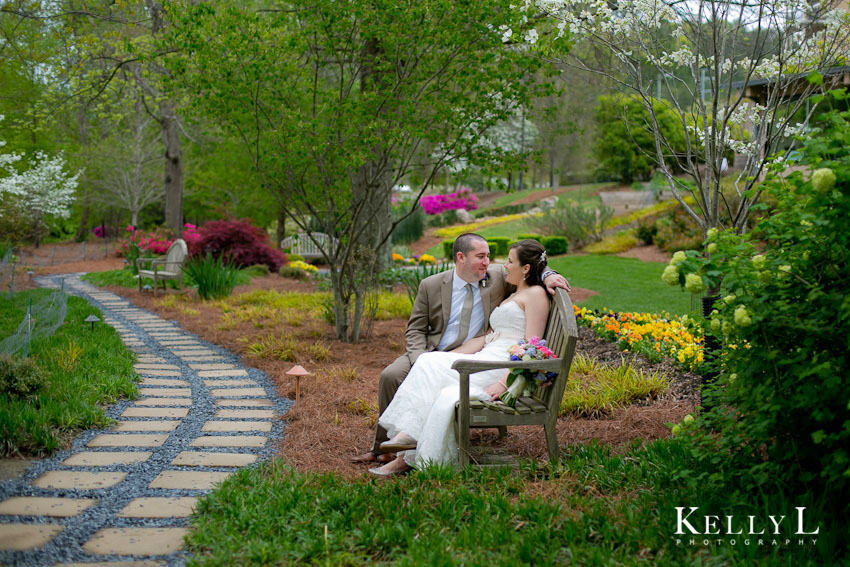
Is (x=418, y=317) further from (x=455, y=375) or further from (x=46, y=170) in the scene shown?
(x=46, y=170)

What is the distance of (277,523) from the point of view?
321 cm

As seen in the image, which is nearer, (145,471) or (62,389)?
(145,471)

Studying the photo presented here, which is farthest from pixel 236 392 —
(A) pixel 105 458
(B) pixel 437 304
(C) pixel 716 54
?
(C) pixel 716 54

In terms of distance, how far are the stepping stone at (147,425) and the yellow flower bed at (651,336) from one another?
4085 millimetres

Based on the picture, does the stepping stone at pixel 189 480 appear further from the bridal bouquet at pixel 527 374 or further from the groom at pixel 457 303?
the bridal bouquet at pixel 527 374

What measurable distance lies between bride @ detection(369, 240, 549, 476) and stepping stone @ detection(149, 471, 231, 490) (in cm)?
89

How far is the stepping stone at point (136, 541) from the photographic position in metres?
3.00

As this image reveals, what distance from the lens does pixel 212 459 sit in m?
4.25

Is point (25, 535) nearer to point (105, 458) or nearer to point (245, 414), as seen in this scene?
point (105, 458)

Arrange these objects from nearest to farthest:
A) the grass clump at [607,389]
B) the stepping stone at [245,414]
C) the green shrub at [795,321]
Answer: the green shrub at [795,321]
the grass clump at [607,389]
the stepping stone at [245,414]

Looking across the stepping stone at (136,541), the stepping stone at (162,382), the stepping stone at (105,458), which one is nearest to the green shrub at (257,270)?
the stepping stone at (162,382)

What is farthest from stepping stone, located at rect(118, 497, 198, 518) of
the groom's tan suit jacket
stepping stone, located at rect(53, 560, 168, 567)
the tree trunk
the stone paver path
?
the tree trunk

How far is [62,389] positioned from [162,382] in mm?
1113

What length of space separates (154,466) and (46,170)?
17.2 m
